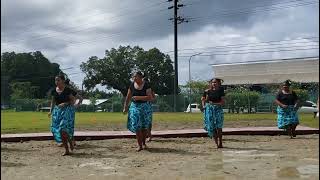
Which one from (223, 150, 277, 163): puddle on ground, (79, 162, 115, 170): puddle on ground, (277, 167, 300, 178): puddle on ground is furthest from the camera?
(223, 150, 277, 163): puddle on ground

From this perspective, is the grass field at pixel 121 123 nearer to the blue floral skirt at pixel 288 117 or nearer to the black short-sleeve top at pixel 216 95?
the blue floral skirt at pixel 288 117

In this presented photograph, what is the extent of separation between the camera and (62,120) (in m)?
9.76

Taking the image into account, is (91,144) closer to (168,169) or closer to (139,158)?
(139,158)

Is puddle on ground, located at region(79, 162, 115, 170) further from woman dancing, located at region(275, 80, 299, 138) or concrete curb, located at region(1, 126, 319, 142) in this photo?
woman dancing, located at region(275, 80, 299, 138)

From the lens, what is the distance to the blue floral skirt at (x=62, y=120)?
9742mm

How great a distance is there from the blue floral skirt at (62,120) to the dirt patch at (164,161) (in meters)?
0.40

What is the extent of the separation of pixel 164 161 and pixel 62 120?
2191 mm

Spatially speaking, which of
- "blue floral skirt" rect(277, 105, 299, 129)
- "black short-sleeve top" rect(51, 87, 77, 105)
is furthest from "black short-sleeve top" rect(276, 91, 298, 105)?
"black short-sleeve top" rect(51, 87, 77, 105)

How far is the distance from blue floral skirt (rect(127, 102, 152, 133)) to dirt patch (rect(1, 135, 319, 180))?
48 cm

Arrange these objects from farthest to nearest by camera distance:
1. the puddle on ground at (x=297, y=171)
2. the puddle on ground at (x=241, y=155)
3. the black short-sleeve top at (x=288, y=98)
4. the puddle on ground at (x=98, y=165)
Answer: the black short-sleeve top at (x=288, y=98) → the puddle on ground at (x=241, y=155) → the puddle on ground at (x=98, y=165) → the puddle on ground at (x=297, y=171)

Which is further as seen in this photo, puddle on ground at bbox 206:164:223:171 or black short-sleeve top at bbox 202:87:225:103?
black short-sleeve top at bbox 202:87:225:103

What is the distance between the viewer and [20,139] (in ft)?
41.8

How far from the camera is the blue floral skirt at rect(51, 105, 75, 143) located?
974 centimetres

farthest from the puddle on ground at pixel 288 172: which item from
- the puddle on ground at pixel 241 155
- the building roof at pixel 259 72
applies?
the building roof at pixel 259 72
